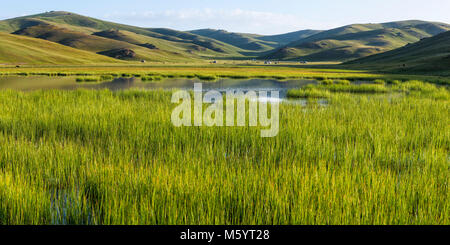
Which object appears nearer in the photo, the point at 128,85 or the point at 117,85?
the point at 117,85

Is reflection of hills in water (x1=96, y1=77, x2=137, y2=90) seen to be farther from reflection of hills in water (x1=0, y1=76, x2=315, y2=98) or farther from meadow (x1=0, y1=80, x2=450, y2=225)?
meadow (x1=0, y1=80, x2=450, y2=225)

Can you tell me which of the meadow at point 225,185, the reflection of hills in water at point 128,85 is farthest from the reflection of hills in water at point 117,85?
the meadow at point 225,185

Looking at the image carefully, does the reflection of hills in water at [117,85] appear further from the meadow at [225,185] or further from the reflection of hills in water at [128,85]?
the meadow at [225,185]

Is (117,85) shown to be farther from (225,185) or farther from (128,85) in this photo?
(225,185)

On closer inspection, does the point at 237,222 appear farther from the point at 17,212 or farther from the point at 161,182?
the point at 17,212

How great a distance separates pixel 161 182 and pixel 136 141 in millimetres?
4137

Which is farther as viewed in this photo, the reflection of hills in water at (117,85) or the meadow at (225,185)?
the reflection of hills in water at (117,85)

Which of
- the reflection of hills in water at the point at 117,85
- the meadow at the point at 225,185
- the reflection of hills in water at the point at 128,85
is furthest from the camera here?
the reflection of hills in water at the point at 117,85

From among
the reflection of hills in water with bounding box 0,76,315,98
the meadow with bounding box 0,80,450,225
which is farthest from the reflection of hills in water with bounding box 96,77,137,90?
the meadow with bounding box 0,80,450,225

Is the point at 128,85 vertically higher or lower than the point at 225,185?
higher

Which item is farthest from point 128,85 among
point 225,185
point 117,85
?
point 225,185
